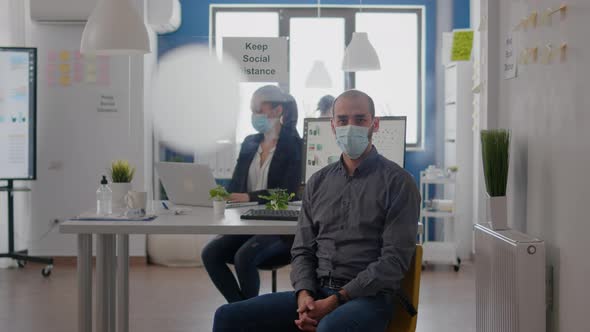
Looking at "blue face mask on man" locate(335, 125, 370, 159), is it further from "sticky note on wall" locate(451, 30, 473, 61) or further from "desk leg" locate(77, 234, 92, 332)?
"sticky note on wall" locate(451, 30, 473, 61)

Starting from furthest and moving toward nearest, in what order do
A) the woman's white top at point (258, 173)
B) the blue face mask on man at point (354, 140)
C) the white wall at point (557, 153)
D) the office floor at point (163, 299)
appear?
the office floor at point (163, 299) < the woman's white top at point (258, 173) < the blue face mask on man at point (354, 140) < the white wall at point (557, 153)

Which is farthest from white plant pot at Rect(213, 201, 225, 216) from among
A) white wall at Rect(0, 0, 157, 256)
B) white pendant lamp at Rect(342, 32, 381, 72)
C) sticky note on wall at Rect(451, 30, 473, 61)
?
sticky note on wall at Rect(451, 30, 473, 61)

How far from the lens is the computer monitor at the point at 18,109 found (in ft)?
18.9

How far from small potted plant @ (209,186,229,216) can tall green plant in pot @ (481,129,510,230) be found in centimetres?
113

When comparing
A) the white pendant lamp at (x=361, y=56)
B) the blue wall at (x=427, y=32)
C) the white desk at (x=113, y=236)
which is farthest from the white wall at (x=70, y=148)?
the white desk at (x=113, y=236)

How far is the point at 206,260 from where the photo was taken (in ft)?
12.1

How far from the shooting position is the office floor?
4207 mm

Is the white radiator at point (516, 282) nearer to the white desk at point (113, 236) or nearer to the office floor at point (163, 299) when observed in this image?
the white desk at point (113, 236)

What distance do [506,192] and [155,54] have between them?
3.47 m

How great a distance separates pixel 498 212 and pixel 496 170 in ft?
0.53

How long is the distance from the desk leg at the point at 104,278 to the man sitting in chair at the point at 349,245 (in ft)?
2.69

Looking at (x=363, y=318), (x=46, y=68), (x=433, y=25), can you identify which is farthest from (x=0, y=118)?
(x=363, y=318)

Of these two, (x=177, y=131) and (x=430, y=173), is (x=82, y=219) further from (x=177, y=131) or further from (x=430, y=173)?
(x=430, y=173)

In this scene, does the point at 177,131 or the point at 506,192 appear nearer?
the point at 506,192
